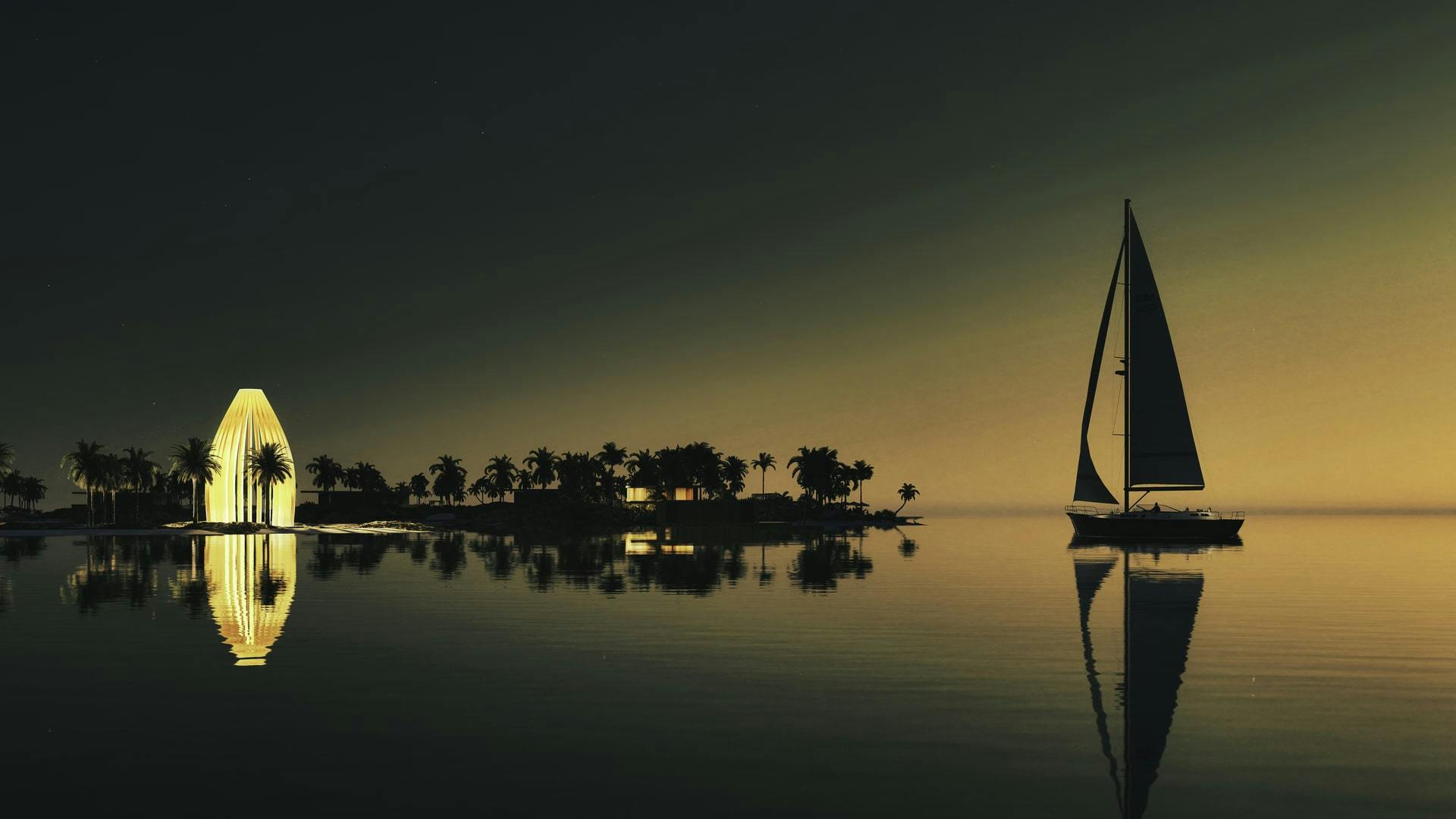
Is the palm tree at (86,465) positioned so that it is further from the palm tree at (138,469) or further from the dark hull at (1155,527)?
the dark hull at (1155,527)

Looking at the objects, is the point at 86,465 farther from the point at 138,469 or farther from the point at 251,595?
the point at 251,595

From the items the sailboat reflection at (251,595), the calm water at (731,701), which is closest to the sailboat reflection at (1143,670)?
the calm water at (731,701)

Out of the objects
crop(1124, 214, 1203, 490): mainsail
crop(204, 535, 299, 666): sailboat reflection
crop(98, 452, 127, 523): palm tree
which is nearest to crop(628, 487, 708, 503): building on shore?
crop(98, 452, 127, 523): palm tree

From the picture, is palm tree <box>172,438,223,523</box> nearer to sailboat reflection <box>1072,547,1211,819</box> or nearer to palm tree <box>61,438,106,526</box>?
palm tree <box>61,438,106,526</box>

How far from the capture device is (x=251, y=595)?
34.5m

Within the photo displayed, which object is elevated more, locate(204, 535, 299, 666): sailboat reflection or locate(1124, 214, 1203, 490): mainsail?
locate(1124, 214, 1203, 490): mainsail

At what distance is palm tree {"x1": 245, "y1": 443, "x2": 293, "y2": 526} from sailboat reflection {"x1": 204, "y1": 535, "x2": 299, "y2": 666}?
66389mm

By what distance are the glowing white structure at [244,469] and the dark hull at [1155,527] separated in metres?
98.8

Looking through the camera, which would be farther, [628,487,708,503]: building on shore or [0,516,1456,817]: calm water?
[628,487,708,503]: building on shore

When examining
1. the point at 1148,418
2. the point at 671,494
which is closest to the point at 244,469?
the point at 671,494

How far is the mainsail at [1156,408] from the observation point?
7881cm

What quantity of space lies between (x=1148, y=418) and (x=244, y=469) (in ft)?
347

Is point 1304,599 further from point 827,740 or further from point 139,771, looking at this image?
point 139,771

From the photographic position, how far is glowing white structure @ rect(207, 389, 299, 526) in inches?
5300
